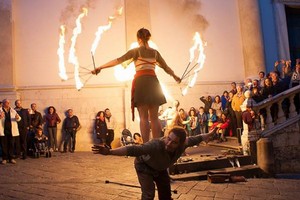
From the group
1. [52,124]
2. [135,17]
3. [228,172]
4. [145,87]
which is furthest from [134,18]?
[145,87]

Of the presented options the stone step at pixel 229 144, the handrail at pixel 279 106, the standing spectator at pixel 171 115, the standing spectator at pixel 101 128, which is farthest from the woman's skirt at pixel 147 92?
the standing spectator at pixel 101 128

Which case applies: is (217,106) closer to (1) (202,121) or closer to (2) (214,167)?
(1) (202,121)

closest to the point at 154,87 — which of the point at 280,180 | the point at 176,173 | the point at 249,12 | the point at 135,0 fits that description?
the point at 176,173

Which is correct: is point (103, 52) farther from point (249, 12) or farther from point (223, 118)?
point (249, 12)

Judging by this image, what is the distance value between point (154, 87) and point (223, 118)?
299 inches

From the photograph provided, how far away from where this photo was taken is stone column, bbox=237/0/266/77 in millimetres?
13969

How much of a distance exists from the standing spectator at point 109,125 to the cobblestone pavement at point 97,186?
159 inches

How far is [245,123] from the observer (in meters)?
8.81

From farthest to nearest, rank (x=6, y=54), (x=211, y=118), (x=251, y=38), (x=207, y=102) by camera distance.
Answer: (x=251, y=38)
(x=207, y=102)
(x=6, y=54)
(x=211, y=118)

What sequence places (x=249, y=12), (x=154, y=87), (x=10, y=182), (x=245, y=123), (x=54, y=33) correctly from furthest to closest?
(x=249, y=12) < (x=54, y=33) < (x=245, y=123) < (x=10, y=182) < (x=154, y=87)

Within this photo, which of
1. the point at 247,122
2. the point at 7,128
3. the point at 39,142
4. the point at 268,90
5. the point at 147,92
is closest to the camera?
the point at 147,92

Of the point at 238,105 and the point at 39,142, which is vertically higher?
the point at 238,105

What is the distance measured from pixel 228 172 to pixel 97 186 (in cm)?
319

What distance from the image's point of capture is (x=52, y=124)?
11.7 metres
